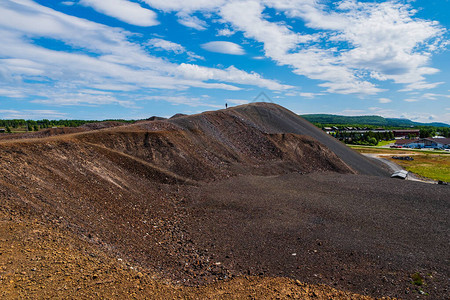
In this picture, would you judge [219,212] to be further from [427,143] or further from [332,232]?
[427,143]

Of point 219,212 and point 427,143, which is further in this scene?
point 427,143

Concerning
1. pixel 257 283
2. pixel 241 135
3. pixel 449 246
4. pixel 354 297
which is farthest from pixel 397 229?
pixel 241 135

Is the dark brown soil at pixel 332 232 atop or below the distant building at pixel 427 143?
below

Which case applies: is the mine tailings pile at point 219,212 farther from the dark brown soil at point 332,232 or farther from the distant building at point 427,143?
the distant building at point 427,143

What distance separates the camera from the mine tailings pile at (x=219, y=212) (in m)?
9.83

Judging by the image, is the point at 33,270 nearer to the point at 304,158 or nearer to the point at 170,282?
the point at 170,282

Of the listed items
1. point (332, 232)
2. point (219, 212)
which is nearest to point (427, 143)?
point (332, 232)

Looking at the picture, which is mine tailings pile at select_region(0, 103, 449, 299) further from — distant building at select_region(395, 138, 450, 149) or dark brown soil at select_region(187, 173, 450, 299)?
distant building at select_region(395, 138, 450, 149)

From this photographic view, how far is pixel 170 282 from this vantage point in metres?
8.53

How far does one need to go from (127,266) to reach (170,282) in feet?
5.03

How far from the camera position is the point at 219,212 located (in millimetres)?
15742

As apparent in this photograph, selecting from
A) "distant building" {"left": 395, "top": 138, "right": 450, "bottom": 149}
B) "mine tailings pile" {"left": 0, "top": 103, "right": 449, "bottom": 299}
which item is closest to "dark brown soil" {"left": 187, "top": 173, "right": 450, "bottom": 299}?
"mine tailings pile" {"left": 0, "top": 103, "right": 449, "bottom": 299}

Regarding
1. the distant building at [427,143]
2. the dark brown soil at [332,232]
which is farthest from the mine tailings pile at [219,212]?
the distant building at [427,143]

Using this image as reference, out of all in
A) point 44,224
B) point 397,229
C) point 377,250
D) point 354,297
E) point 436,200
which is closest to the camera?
point 354,297
